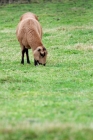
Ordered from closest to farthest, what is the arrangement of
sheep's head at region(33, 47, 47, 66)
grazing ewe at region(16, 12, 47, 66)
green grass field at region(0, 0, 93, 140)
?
green grass field at region(0, 0, 93, 140) → sheep's head at region(33, 47, 47, 66) → grazing ewe at region(16, 12, 47, 66)

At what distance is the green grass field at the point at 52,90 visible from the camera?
255 inches

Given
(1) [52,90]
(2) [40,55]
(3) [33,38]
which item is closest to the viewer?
(1) [52,90]

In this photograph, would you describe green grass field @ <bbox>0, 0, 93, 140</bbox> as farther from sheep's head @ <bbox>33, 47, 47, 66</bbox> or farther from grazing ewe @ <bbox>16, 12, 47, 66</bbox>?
grazing ewe @ <bbox>16, 12, 47, 66</bbox>

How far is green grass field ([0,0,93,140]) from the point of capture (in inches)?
255

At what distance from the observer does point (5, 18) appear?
40875 mm

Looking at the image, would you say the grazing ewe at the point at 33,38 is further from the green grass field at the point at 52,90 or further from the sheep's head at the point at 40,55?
the green grass field at the point at 52,90

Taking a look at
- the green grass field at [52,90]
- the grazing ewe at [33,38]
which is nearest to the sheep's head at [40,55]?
the grazing ewe at [33,38]

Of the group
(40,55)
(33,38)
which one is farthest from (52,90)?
(33,38)

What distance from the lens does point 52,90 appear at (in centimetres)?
1195

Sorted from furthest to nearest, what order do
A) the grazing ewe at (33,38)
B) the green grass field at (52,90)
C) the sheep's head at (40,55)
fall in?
the grazing ewe at (33,38), the sheep's head at (40,55), the green grass field at (52,90)

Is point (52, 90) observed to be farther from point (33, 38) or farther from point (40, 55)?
point (33, 38)

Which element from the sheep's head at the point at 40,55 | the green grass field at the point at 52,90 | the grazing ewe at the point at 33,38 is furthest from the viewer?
the grazing ewe at the point at 33,38

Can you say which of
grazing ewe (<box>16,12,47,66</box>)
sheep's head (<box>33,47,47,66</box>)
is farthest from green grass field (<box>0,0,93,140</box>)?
grazing ewe (<box>16,12,47,66</box>)

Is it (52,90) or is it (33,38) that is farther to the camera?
(33,38)
